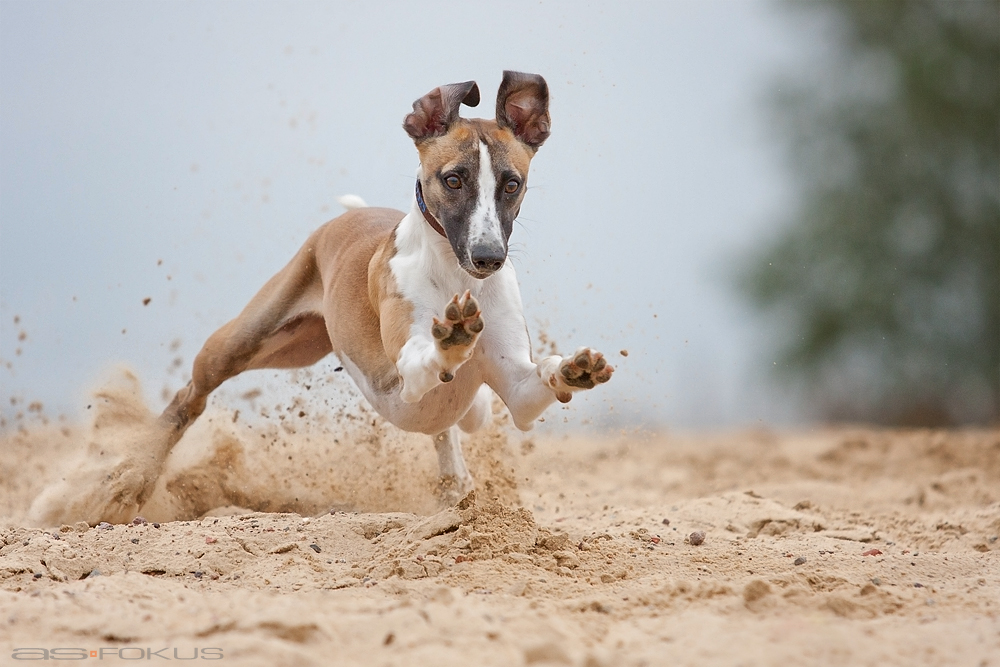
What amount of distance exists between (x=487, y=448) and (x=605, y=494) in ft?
4.48

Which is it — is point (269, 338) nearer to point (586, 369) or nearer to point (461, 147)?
point (461, 147)

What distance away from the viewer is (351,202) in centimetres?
617

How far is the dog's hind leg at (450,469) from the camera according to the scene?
6.00m

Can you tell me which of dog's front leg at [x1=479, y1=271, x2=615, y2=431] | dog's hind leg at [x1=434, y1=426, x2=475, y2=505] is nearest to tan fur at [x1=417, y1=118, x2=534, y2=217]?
dog's front leg at [x1=479, y1=271, x2=615, y2=431]

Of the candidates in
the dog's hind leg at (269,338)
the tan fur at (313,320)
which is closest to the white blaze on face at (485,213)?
the tan fur at (313,320)

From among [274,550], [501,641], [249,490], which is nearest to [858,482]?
[249,490]

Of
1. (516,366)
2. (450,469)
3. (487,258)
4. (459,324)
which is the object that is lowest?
(450,469)

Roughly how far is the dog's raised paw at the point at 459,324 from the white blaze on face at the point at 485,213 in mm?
489

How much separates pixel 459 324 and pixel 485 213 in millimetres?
691

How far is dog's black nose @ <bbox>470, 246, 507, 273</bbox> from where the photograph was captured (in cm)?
398

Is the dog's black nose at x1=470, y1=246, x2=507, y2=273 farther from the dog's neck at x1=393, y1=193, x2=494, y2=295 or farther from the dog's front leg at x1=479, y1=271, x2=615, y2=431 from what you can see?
the dog's front leg at x1=479, y1=271, x2=615, y2=431

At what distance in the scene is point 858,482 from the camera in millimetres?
8008

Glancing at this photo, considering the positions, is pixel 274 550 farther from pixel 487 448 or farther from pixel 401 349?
pixel 487 448

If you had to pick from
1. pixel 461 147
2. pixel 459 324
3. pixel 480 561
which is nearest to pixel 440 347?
pixel 459 324
